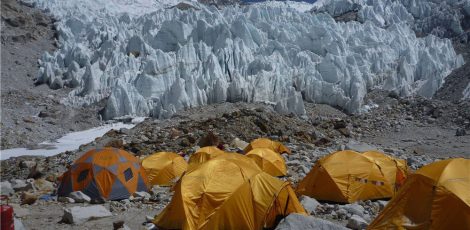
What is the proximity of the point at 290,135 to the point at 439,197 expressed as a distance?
17.6 m

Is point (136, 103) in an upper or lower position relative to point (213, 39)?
lower

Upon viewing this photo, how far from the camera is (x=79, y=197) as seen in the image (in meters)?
11.9

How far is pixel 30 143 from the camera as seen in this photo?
28.0 metres

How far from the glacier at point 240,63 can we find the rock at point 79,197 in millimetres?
20618

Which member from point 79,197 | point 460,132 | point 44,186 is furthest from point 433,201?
point 460,132

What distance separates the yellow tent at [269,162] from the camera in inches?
617

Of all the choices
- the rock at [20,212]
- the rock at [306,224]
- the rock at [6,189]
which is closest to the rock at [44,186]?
the rock at [6,189]

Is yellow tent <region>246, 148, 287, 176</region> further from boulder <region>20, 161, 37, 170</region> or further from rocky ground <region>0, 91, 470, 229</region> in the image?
boulder <region>20, 161, 37, 170</region>

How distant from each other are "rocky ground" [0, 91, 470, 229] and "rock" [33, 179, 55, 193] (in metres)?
0.33

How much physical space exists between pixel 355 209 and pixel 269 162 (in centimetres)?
578

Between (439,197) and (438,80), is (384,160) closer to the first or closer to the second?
(439,197)

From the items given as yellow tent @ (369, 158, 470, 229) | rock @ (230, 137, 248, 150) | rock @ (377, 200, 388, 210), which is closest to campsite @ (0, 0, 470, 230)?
yellow tent @ (369, 158, 470, 229)

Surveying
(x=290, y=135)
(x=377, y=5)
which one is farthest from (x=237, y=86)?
(x=377, y=5)

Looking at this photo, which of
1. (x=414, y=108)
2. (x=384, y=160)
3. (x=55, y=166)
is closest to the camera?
(x=384, y=160)
